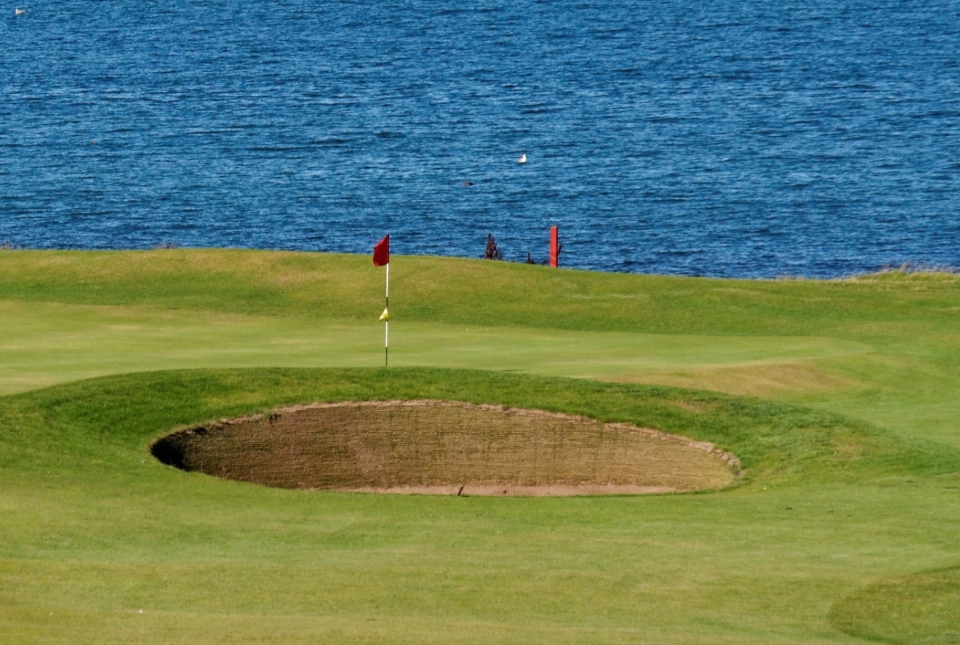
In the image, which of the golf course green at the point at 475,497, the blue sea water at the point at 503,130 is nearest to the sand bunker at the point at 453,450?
the golf course green at the point at 475,497

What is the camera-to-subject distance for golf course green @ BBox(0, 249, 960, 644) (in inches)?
391

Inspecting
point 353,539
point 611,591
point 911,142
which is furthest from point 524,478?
point 911,142

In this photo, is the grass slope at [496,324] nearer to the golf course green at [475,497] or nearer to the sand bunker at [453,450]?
the golf course green at [475,497]

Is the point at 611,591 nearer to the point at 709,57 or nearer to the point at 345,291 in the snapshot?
the point at 345,291

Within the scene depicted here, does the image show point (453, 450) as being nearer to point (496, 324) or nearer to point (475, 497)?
point (475, 497)

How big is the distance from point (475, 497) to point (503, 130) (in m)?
59.5

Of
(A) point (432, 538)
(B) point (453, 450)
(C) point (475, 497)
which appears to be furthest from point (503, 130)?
(A) point (432, 538)

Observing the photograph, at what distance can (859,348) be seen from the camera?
21.5 m

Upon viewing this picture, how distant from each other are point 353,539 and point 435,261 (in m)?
15.8

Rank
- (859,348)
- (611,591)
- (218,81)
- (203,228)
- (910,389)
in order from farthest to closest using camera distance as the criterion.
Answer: (218,81), (203,228), (859,348), (910,389), (611,591)

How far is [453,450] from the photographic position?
55.6 feet

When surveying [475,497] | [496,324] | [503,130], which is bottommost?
[475,497]

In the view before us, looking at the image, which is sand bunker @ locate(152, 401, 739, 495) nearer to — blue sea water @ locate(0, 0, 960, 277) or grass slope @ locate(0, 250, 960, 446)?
grass slope @ locate(0, 250, 960, 446)

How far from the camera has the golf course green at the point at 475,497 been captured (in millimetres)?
9930
